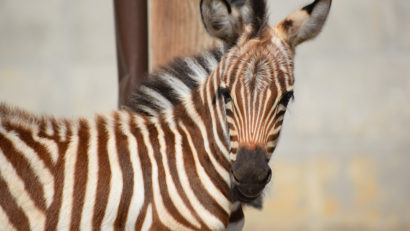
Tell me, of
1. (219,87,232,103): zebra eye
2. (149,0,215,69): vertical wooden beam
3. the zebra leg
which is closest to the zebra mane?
(219,87,232,103): zebra eye

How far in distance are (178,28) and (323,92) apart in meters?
3.22

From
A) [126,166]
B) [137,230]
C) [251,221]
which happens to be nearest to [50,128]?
[126,166]

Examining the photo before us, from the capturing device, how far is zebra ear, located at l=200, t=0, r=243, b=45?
3320mm

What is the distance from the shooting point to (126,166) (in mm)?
3252

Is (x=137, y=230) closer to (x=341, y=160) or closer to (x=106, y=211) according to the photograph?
(x=106, y=211)

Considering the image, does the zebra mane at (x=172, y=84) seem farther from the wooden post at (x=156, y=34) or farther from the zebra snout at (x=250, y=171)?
the zebra snout at (x=250, y=171)

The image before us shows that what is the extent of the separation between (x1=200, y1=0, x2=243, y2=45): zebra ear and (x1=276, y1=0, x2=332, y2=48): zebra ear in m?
0.29

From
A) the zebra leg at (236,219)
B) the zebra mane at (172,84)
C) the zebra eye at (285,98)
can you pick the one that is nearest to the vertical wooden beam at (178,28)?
the zebra mane at (172,84)

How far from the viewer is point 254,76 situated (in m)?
3.12

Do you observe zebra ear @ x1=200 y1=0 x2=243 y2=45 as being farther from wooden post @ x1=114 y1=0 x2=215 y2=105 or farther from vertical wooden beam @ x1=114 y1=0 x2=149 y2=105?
vertical wooden beam @ x1=114 y1=0 x2=149 y2=105

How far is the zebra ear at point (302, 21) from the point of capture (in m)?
3.43

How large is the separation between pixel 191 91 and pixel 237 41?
49cm

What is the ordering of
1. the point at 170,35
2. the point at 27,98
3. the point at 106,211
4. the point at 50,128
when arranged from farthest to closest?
the point at 27,98, the point at 170,35, the point at 50,128, the point at 106,211

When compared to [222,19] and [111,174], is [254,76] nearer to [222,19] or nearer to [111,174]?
[222,19]
